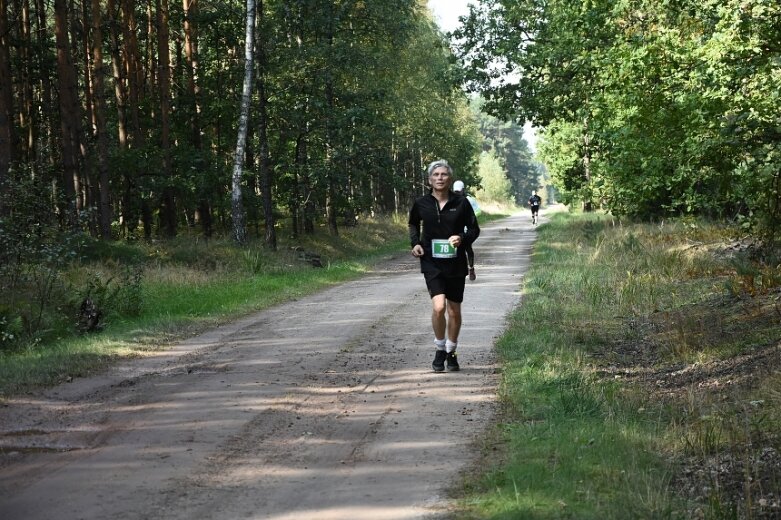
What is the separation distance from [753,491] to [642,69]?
1095 cm

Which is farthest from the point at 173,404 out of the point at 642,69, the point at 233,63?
the point at 233,63

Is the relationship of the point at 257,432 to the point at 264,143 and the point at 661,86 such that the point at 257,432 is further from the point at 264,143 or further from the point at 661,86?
the point at 264,143

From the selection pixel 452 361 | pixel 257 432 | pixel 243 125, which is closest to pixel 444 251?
pixel 452 361

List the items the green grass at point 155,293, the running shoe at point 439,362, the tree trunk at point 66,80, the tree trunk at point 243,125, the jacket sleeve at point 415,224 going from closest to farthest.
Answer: the running shoe at point 439,362
the jacket sleeve at point 415,224
the green grass at point 155,293
the tree trunk at point 66,80
the tree trunk at point 243,125

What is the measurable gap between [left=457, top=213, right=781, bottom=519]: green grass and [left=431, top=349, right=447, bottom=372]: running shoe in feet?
2.30

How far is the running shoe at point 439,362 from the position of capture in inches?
336

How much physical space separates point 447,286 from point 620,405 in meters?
2.52

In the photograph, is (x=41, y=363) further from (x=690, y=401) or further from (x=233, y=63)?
(x=233, y=63)

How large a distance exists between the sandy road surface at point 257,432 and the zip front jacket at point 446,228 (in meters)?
1.12

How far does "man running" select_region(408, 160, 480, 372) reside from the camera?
8.60 metres

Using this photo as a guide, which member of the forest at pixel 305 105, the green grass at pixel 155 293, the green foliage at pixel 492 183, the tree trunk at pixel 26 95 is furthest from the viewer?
the green foliage at pixel 492 183

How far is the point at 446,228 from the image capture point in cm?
866

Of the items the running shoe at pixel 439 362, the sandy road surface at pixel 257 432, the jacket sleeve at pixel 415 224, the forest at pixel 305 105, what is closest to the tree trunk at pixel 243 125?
the forest at pixel 305 105

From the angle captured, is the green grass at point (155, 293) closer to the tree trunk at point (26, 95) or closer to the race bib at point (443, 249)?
the race bib at point (443, 249)
